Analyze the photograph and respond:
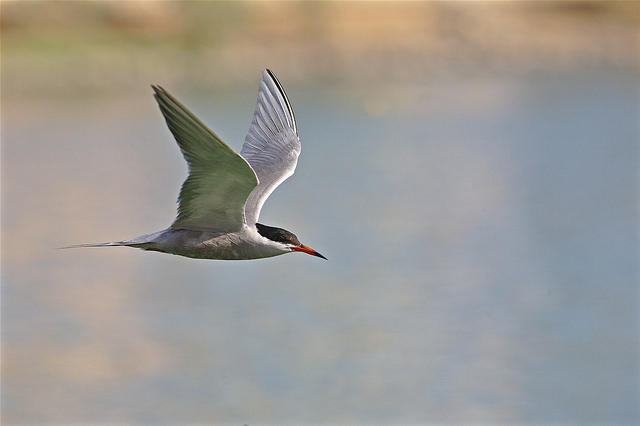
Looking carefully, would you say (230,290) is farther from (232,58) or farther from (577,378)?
(232,58)

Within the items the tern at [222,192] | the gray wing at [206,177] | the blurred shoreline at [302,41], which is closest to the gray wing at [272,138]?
the tern at [222,192]

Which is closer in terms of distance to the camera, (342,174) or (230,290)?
(230,290)

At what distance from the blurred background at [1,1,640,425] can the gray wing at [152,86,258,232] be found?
9.99 feet

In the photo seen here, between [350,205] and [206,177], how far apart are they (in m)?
8.29

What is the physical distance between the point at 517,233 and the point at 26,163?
24.2ft

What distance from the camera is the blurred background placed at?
8.38m

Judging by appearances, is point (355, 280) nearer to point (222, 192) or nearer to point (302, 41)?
point (222, 192)

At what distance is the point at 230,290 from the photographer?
33.1ft

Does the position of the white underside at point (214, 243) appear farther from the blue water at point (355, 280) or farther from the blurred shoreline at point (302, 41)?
the blurred shoreline at point (302, 41)

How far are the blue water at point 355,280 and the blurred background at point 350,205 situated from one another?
1.3 inches

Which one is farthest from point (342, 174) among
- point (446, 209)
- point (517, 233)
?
point (517, 233)

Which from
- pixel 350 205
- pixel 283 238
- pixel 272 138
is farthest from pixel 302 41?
pixel 283 238

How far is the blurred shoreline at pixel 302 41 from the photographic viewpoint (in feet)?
66.0

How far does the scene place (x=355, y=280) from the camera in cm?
1034
